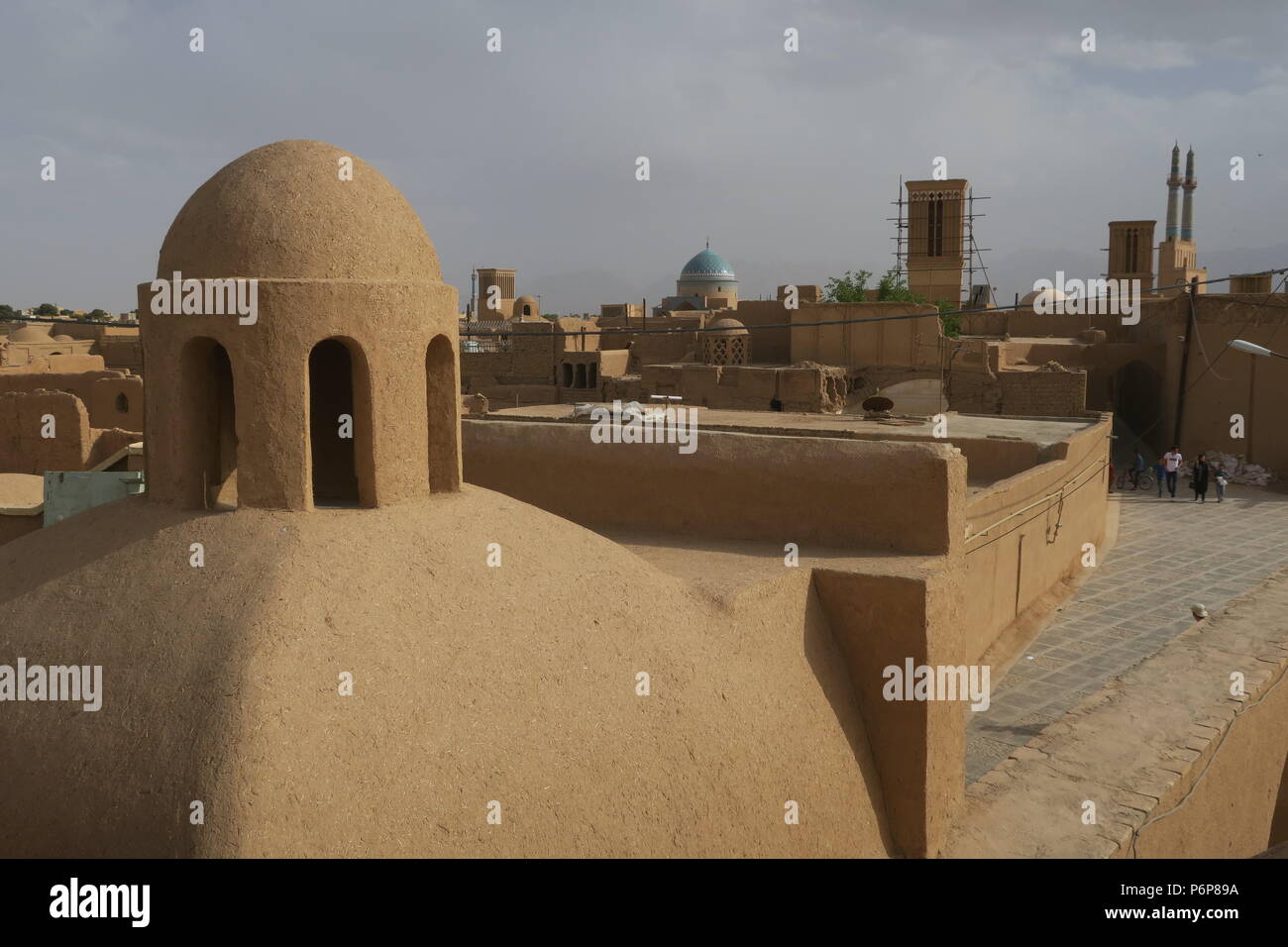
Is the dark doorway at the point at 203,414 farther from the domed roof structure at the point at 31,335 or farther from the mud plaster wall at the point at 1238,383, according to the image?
the domed roof structure at the point at 31,335

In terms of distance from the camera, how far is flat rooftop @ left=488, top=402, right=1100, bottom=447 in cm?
1491

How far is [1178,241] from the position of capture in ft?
184

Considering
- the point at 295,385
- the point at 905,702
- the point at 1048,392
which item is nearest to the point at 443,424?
the point at 295,385

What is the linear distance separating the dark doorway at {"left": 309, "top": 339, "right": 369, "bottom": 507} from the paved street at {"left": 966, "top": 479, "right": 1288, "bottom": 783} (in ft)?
19.4

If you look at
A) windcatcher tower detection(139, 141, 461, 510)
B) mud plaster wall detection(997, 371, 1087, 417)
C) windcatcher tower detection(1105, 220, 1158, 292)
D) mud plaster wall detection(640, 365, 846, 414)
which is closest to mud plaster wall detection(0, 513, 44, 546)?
windcatcher tower detection(139, 141, 461, 510)

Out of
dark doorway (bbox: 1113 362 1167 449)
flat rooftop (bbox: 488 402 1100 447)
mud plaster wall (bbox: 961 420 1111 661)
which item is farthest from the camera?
dark doorway (bbox: 1113 362 1167 449)

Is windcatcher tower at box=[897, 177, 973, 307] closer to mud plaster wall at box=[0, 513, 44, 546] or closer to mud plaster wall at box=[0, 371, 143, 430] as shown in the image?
mud plaster wall at box=[0, 371, 143, 430]

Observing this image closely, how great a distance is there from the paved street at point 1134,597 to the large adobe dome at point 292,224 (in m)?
6.85

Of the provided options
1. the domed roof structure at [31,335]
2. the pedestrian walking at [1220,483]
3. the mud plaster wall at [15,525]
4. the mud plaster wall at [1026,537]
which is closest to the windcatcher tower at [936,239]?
the pedestrian walking at [1220,483]

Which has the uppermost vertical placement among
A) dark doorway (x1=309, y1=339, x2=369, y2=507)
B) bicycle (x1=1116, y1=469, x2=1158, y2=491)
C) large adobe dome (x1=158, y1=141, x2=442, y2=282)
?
large adobe dome (x1=158, y1=141, x2=442, y2=282)
